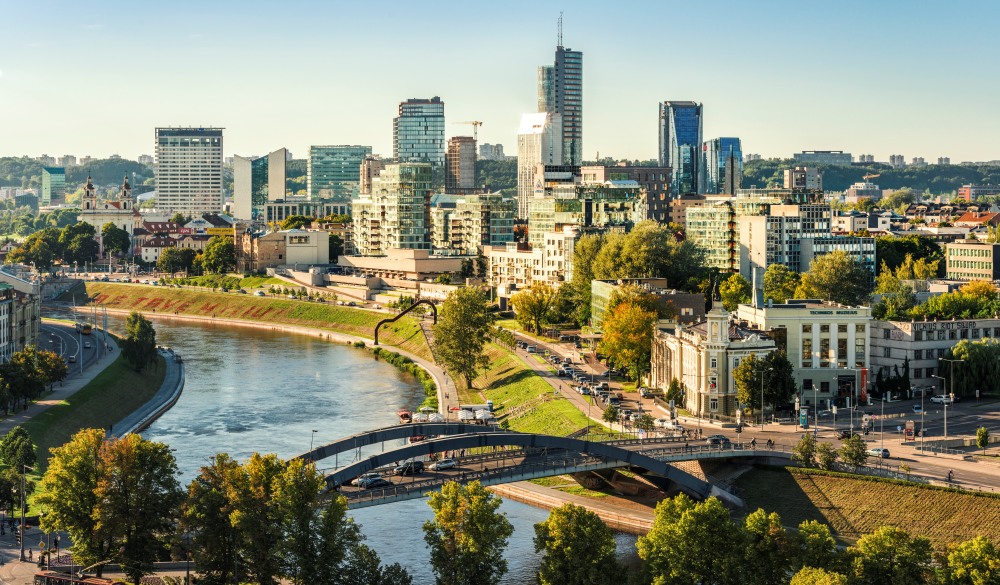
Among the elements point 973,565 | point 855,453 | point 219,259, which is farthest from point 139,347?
point 219,259

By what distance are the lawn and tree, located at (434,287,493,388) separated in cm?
115

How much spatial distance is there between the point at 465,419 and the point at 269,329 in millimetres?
51557

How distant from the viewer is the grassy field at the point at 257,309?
10150cm

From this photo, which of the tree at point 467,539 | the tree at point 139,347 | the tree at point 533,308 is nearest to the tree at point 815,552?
the tree at point 467,539

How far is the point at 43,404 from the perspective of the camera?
62500 mm

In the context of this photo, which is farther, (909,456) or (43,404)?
(43,404)

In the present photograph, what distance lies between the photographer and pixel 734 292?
285 feet

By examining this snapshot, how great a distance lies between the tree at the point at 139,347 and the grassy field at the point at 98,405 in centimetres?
50

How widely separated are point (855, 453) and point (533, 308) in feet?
144

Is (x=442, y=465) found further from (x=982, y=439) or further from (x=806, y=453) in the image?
(x=982, y=439)

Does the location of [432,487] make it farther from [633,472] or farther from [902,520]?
[902,520]

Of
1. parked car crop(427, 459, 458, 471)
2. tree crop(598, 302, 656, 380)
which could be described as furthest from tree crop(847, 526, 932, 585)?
tree crop(598, 302, 656, 380)

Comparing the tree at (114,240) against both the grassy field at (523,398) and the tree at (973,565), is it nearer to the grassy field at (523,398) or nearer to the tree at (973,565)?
the grassy field at (523,398)

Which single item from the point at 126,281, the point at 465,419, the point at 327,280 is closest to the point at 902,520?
the point at 465,419
